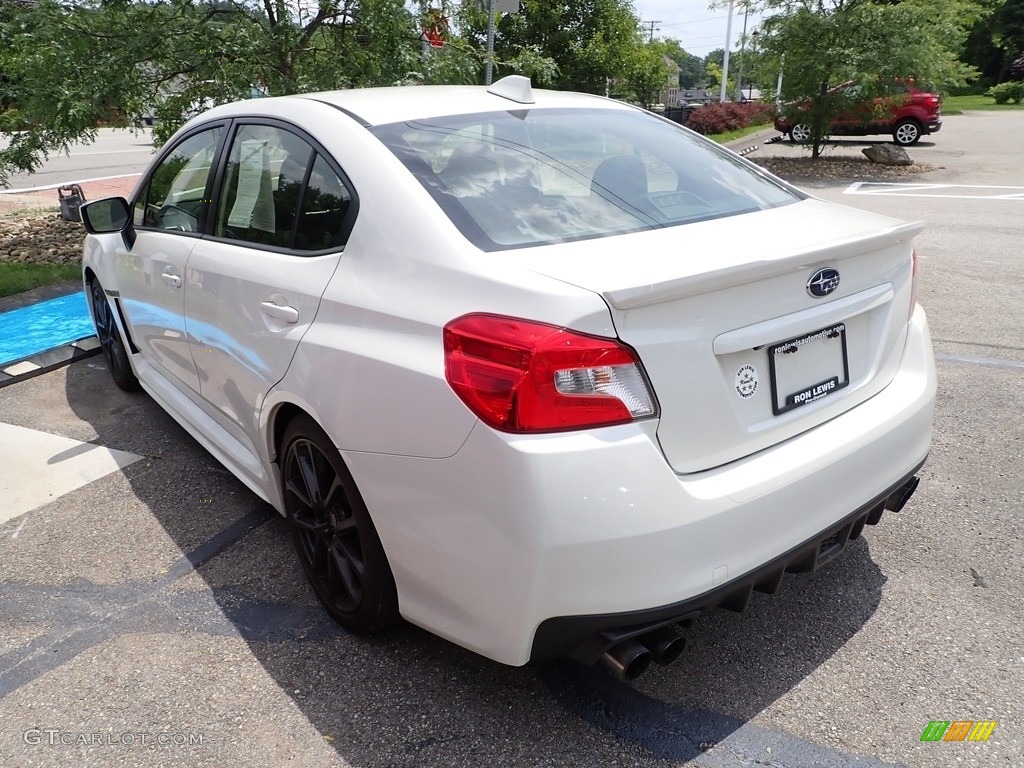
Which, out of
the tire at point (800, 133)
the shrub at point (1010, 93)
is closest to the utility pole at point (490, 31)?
the tire at point (800, 133)

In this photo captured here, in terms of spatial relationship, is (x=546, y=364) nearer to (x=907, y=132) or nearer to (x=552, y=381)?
(x=552, y=381)

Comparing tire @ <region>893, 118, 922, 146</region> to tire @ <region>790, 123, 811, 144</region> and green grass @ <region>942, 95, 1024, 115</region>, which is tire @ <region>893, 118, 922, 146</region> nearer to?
tire @ <region>790, 123, 811, 144</region>

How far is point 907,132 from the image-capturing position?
66.1 feet

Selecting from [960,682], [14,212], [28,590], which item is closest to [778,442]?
[960,682]

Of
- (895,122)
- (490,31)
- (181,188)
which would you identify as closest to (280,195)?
(181,188)

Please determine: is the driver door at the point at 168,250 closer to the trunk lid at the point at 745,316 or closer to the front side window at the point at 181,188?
the front side window at the point at 181,188

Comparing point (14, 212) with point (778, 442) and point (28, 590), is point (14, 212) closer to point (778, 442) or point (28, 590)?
point (28, 590)

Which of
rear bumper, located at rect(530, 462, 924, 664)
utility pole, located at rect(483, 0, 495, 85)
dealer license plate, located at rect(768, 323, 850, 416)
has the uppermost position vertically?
utility pole, located at rect(483, 0, 495, 85)

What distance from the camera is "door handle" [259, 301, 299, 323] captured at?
2537 mm

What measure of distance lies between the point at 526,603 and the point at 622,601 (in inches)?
8.9

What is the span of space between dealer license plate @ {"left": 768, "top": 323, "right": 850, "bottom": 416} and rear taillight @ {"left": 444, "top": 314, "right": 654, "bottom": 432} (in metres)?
0.45

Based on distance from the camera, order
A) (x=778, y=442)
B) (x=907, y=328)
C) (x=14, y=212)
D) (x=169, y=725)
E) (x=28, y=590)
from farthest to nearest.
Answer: (x=14, y=212)
(x=28, y=590)
(x=907, y=328)
(x=169, y=725)
(x=778, y=442)

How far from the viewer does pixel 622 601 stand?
191 cm


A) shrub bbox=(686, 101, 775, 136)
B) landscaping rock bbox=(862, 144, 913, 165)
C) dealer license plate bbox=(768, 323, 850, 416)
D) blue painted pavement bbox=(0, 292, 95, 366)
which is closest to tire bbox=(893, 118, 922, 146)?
landscaping rock bbox=(862, 144, 913, 165)
